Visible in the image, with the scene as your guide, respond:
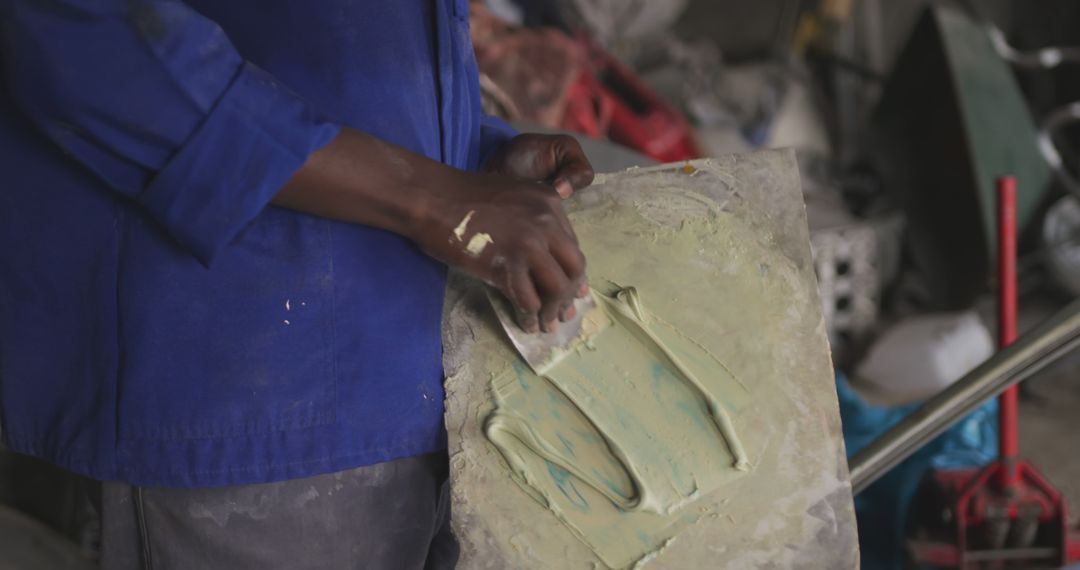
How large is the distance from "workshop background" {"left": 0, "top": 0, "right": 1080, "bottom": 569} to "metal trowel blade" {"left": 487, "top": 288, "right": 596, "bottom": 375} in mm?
1223

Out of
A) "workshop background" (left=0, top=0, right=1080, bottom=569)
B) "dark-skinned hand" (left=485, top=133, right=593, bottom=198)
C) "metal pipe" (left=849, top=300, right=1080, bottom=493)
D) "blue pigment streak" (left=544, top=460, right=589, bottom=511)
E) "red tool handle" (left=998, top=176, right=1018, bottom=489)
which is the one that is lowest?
"workshop background" (left=0, top=0, right=1080, bottom=569)

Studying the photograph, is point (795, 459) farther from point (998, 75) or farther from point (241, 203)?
point (998, 75)

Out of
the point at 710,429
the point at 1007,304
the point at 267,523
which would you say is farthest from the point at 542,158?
the point at 1007,304

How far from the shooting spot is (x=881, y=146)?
3.68m

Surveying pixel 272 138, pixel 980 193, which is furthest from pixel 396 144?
pixel 980 193

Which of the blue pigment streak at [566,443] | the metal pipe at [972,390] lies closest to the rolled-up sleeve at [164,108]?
the blue pigment streak at [566,443]

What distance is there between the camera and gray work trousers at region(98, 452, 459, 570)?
0.81 m

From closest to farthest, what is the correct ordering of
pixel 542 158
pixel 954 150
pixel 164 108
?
1. pixel 164 108
2. pixel 542 158
3. pixel 954 150

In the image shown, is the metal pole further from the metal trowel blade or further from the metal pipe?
the metal trowel blade

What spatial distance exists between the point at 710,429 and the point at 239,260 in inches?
16.6

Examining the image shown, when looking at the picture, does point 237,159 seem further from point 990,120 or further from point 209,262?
point 990,120

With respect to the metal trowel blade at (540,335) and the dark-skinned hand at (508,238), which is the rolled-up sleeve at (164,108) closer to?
the dark-skinned hand at (508,238)

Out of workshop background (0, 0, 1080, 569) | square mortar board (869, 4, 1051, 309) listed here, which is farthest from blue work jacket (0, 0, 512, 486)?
square mortar board (869, 4, 1051, 309)

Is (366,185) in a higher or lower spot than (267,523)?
higher
